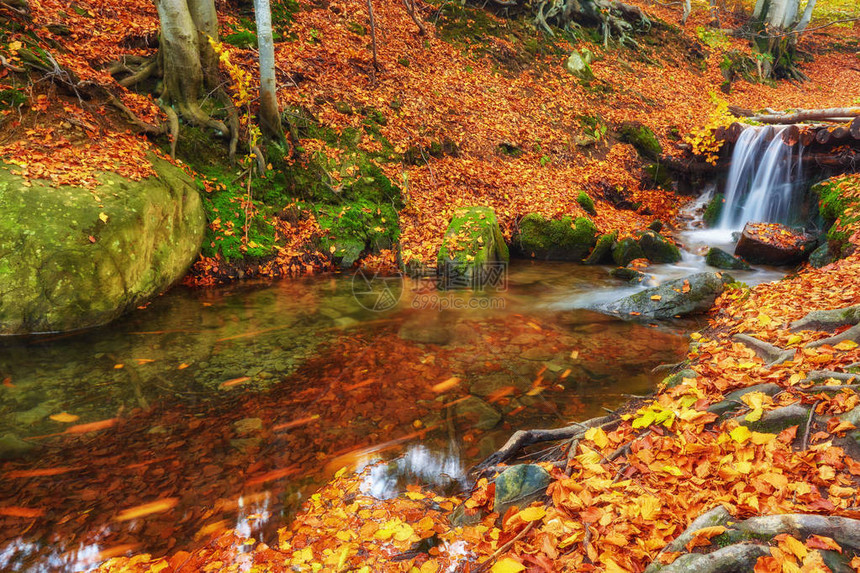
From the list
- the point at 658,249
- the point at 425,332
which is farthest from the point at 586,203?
the point at 425,332

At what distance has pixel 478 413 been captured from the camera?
422cm

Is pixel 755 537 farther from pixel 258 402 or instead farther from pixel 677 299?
pixel 677 299

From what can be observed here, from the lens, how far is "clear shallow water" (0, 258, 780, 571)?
2969mm

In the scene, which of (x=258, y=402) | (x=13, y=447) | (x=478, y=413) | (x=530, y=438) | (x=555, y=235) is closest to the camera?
(x=530, y=438)

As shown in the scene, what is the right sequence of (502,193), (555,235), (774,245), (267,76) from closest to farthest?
(267,76) < (774,245) < (555,235) < (502,193)

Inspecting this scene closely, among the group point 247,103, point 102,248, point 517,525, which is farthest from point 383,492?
point 247,103

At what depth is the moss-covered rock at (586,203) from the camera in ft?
35.0

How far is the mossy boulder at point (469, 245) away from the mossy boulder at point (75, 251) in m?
4.92

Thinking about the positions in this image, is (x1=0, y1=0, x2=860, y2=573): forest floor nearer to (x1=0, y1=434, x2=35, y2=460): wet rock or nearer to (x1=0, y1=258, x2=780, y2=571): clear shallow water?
(x1=0, y1=258, x2=780, y2=571): clear shallow water

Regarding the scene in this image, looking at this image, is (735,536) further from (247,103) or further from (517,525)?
(247,103)

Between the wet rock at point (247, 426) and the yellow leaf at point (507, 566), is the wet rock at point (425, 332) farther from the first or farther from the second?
the yellow leaf at point (507, 566)

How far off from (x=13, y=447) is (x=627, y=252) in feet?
33.9

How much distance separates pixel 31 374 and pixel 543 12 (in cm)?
1908

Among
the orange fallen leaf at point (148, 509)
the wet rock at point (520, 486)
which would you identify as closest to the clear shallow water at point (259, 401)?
the orange fallen leaf at point (148, 509)
